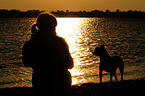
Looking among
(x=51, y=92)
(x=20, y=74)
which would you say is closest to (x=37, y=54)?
(x=51, y=92)

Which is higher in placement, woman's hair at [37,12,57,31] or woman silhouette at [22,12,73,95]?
woman's hair at [37,12,57,31]

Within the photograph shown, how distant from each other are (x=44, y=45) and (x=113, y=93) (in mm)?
4761

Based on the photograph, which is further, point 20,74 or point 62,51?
point 20,74

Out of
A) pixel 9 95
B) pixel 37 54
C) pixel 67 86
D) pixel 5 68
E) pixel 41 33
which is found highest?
pixel 41 33

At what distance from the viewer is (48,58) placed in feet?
14.3

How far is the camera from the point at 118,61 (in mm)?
10898

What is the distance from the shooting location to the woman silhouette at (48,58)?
430cm

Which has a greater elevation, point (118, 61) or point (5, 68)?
point (118, 61)

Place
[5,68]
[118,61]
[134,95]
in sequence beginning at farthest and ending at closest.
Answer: [5,68]
[118,61]
[134,95]

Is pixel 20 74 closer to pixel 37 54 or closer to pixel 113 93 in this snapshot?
pixel 113 93

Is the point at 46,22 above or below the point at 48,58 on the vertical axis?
above

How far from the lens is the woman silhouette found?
169 inches

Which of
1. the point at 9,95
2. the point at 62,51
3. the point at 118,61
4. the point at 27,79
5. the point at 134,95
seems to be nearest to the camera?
the point at 62,51

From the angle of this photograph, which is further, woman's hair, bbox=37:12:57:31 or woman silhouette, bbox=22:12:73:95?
woman's hair, bbox=37:12:57:31
